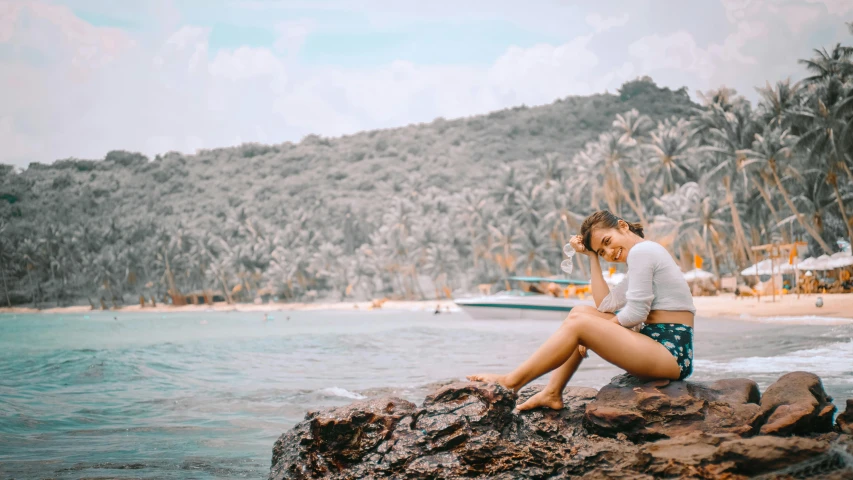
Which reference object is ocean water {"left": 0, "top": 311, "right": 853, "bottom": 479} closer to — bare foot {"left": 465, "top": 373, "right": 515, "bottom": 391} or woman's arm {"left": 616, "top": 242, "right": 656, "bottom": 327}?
bare foot {"left": 465, "top": 373, "right": 515, "bottom": 391}

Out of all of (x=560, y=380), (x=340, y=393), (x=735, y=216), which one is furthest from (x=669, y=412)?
(x=735, y=216)

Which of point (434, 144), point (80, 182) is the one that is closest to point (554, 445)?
point (80, 182)

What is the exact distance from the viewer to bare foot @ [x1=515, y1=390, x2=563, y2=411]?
3.49 m

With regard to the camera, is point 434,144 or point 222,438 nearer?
point 222,438

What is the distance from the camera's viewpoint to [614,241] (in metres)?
3.48

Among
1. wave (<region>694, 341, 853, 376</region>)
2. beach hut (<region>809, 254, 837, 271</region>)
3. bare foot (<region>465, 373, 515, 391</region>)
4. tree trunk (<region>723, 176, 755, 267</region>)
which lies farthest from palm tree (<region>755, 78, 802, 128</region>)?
bare foot (<region>465, 373, 515, 391</region>)

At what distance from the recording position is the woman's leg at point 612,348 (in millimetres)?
3244

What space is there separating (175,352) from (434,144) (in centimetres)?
8143

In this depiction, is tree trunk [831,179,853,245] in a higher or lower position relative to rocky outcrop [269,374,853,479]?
higher

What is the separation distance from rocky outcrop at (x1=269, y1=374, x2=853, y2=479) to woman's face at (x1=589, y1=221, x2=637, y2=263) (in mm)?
652

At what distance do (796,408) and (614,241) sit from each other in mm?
1144

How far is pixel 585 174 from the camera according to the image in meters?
49.5

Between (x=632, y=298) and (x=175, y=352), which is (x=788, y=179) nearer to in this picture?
(x=175, y=352)

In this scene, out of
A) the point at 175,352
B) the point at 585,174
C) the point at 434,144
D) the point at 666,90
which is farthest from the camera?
the point at 434,144
